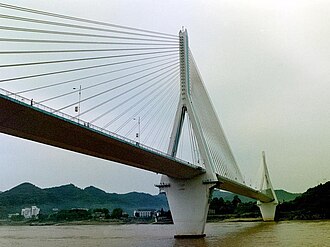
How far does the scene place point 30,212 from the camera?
95750 millimetres

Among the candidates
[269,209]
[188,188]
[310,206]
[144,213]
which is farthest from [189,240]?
[144,213]

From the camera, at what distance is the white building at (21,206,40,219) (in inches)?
3666

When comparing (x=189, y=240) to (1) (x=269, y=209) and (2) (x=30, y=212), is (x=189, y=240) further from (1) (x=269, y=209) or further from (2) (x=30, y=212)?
(2) (x=30, y=212)

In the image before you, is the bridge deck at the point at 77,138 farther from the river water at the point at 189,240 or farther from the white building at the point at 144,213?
the white building at the point at 144,213

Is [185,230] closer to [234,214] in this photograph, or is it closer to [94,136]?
[94,136]

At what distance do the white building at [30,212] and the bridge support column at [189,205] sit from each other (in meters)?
68.7

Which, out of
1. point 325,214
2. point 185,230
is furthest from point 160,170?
point 325,214

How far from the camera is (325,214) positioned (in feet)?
243

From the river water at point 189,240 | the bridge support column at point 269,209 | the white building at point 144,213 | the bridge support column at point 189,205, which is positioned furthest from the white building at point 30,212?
the bridge support column at point 189,205

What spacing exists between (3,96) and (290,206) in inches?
2812

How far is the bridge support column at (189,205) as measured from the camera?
29.9 metres

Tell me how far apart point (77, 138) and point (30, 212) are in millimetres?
79926

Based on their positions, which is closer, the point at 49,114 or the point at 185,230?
the point at 49,114

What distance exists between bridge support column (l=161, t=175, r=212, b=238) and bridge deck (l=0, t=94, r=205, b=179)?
959 millimetres
